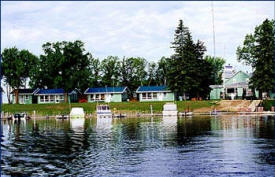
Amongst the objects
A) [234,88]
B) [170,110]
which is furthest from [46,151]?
[234,88]

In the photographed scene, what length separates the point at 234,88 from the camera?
95562 millimetres

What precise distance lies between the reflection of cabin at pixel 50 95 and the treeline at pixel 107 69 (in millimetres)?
1839

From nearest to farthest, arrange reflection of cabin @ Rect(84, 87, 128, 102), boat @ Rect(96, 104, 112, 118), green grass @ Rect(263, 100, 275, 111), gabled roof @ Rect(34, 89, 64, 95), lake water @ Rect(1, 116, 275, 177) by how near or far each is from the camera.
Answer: lake water @ Rect(1, 116, 275, 177) → green grass @ Rect(263, 100, 275, 111) → boat @ Rect(96, 104, 112, 118) → reflection of cabin @ Rect(84, 87, 128, 102) → gabled roof @ Rect(34, 89, 64, 95)

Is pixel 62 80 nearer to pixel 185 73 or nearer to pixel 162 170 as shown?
pixel 185 73

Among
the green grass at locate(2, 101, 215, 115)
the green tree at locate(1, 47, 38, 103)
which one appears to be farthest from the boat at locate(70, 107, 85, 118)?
the green tree at locate(1, 47, 38, 103)

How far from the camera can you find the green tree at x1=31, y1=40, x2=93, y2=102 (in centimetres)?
10144

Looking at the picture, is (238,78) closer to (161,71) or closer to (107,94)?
(107,94)

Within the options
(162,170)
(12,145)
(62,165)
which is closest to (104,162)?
(62,165)

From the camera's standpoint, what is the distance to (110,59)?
12950 cm

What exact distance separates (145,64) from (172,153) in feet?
340

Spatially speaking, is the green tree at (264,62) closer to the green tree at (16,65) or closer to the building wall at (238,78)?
the building wall at (238,78)

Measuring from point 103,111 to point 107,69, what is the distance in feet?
153

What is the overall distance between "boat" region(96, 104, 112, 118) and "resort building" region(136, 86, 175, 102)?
2187cm

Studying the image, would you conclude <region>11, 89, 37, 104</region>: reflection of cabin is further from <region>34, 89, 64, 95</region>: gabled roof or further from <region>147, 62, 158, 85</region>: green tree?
<region>147, 62, 158, 85</region>: green tree
